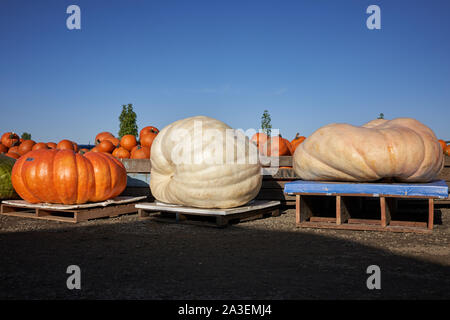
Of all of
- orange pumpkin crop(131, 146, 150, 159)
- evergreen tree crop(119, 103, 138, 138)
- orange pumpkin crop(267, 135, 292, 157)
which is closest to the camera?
orange pumpkin crop(267, 135, 292, 157)

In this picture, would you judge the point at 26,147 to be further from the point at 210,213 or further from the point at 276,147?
the point at 210,213

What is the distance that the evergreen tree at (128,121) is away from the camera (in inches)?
730

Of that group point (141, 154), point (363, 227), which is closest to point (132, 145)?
point (141, 154)

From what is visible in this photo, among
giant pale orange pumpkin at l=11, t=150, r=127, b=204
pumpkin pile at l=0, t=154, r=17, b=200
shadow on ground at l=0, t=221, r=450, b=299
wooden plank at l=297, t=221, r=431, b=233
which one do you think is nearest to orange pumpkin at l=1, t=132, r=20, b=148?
pumpkin pile at l=0, t=154, r=17, b=200

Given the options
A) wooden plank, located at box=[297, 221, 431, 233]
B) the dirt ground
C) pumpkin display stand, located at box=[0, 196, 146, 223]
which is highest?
pumpkin display stand, located at box=[0, 196, 146, 223]

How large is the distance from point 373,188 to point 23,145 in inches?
402

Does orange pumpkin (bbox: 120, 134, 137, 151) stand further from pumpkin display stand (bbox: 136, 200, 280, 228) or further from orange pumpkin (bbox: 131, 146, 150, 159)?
pumpkin display stand (bbox: 136, 200, 280, 228)

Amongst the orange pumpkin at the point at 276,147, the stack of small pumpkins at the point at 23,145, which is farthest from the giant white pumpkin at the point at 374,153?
the stack of small pumpkins at the point at 23,145

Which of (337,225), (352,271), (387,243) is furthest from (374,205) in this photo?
(352,271)

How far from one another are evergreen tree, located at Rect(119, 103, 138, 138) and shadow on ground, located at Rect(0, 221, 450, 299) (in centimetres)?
1404

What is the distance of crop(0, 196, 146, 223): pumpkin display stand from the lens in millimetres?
5609

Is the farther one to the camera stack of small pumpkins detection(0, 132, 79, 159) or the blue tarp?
stack of small pumpkins detection(0, 132, 79, 159)
